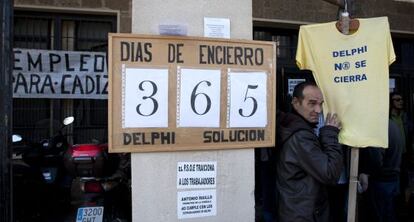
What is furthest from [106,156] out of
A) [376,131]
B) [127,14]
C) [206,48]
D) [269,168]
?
[127,14]

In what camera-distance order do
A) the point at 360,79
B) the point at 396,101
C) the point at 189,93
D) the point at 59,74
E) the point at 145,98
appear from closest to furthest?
the point at 145,98
the point at 189,93
the point at 360,79
the point at 59,74
the point at 396,101

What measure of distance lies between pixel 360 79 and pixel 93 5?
4.17 meters

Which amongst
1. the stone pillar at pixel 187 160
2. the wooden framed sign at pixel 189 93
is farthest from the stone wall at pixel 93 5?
the wooden framed sign at pixel 189 93

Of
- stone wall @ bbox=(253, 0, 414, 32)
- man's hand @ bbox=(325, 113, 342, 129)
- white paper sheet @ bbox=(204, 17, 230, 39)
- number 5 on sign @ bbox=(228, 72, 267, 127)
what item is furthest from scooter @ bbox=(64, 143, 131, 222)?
stone wall @ bbox=(253, 0, 414, 32)

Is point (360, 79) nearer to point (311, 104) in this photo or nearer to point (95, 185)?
point (311, 104)

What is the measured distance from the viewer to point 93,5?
6.75 meters

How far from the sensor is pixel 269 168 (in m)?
4.18

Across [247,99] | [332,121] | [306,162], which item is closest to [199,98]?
[247,99]

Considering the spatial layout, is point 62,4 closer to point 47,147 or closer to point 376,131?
point 47,147

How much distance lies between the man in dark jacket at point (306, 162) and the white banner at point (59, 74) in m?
3.80

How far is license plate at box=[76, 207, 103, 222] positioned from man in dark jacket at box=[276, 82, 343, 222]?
1730 mm

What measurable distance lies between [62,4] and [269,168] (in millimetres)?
3829

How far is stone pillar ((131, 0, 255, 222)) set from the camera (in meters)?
3.20

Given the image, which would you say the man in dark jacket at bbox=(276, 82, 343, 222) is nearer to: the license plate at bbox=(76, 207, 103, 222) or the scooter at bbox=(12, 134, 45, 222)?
the license plate at bbox=(76, 207, 103, 222)
